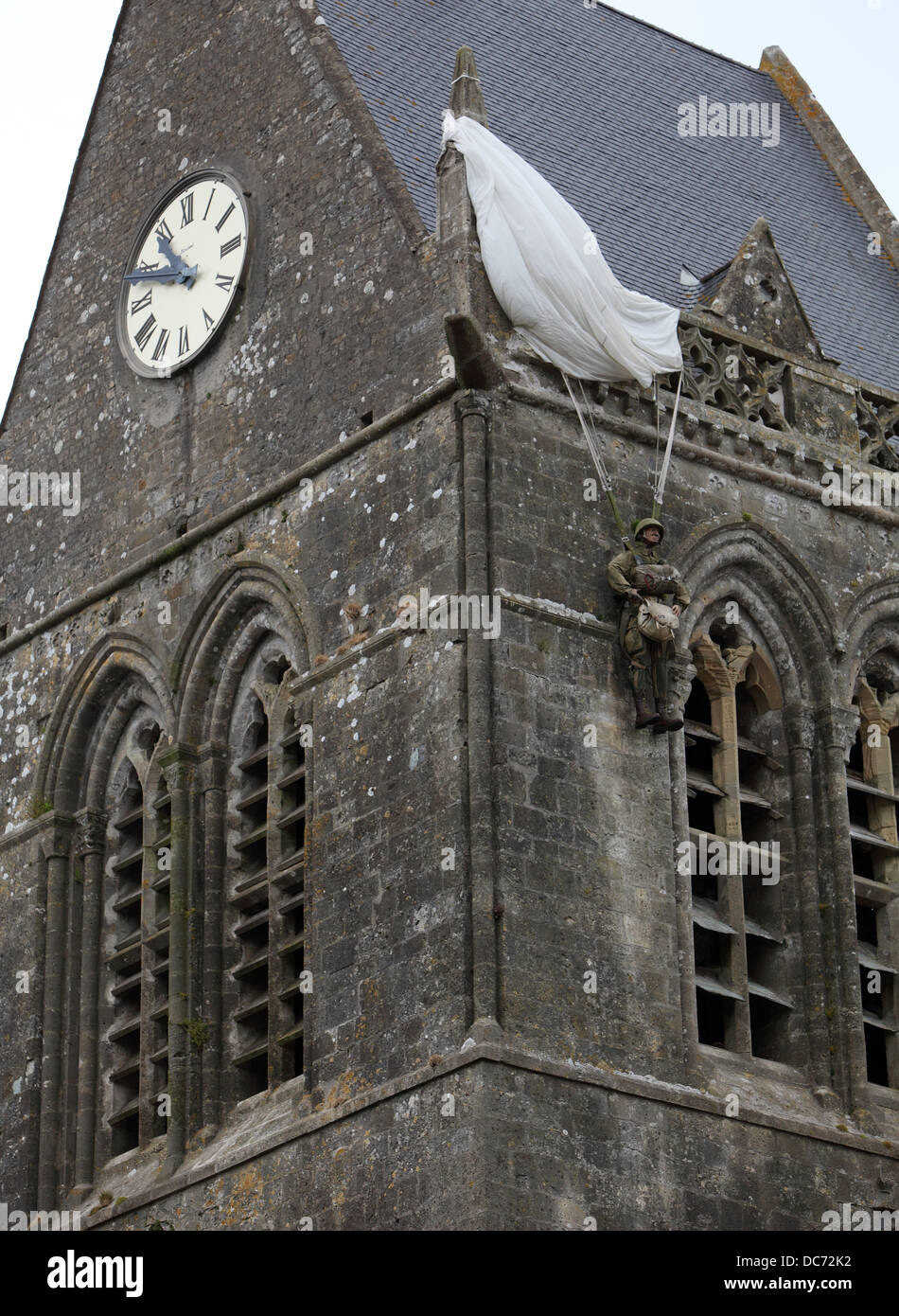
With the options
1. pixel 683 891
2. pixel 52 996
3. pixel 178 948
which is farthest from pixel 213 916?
pixel 683 891

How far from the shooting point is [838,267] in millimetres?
37656

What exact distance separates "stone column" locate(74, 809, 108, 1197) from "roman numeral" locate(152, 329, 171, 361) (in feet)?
14.6

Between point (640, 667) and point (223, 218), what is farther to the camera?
point (223, 218)

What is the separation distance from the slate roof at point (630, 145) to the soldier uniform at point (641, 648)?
3876 millimetres

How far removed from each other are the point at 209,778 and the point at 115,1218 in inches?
158

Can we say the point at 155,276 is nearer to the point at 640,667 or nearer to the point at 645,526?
the point at 645,526

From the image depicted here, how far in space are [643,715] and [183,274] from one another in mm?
7661

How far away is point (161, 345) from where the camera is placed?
113 feet

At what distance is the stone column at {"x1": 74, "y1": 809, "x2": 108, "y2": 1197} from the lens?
1259 inches

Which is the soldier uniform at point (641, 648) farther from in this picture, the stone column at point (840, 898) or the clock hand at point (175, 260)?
the clock hand at point (175, 260)

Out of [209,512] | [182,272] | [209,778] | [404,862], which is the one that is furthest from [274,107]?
[404,862]

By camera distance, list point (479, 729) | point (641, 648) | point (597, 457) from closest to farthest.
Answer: point (479, 729), point (641, 648), point (597, 457)

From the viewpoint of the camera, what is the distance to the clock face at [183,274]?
Result: 33.7m

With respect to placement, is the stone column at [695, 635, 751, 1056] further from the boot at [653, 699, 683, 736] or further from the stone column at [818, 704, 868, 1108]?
the boot at [653, 699, 683, 736]
